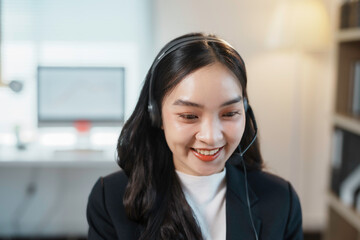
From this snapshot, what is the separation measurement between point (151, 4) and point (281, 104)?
111cm

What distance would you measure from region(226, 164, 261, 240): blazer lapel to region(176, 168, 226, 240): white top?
0.02 metres

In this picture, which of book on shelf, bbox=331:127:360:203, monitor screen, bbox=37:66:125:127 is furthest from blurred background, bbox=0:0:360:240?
book on shelf, bbox=331:127:360:203

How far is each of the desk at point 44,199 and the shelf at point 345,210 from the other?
1.42 metres

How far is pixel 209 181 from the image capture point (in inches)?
37.1

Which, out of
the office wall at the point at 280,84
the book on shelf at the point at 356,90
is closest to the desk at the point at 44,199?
the office wall at the point at 280,84

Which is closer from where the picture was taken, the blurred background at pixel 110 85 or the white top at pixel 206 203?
the white top at pixel 206 203

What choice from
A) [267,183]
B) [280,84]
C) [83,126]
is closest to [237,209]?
[267,183]

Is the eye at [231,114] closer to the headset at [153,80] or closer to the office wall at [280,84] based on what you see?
the headset at [153,80]

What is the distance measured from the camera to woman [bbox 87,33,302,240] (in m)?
0.81

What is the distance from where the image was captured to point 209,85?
786 mm

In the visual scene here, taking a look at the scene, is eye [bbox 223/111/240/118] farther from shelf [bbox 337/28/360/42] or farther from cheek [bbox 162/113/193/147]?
shelf [bbox 337/28/360/42]

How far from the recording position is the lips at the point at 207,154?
2.72 ft

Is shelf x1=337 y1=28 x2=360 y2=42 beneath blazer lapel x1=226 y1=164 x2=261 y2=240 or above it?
above

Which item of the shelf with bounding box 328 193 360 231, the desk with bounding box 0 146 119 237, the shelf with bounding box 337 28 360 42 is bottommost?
the desk with bounding box 0 146 119 237
